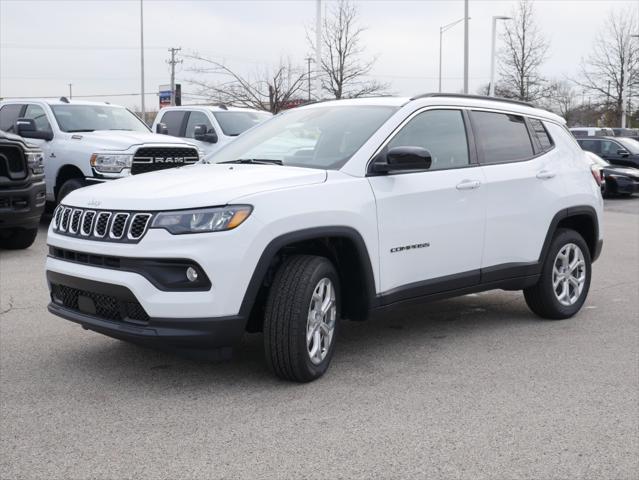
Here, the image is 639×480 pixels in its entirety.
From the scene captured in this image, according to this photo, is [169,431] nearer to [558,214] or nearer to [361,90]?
[558,214]

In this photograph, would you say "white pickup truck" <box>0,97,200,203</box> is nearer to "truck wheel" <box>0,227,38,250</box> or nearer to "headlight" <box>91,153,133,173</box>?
"headlight" <box>91,153,133,173</box>

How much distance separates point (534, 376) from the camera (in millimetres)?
5133

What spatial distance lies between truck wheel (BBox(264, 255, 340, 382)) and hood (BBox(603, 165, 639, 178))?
19168 mm

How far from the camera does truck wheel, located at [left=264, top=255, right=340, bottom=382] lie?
463cm

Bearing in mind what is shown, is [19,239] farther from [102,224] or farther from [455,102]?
[455,102]

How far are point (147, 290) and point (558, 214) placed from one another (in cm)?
359

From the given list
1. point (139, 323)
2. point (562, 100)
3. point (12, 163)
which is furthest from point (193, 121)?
point (562, 100)

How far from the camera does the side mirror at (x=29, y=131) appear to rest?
1169 cm

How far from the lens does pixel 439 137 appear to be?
587 cm

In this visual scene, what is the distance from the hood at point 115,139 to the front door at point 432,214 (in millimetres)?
6835

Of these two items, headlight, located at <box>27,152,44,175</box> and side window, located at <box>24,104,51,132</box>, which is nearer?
headlight, located at <box>27,152,44,175</box>

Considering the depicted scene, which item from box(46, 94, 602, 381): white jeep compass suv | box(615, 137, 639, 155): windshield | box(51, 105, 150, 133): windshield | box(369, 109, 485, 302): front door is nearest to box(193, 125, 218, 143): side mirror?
box(51, 105, 150, 133): windshield

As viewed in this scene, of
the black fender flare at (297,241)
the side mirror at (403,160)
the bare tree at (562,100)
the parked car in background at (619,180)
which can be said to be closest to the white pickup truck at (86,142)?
the side mirror at (403,160)

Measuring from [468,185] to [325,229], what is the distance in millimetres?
1442
